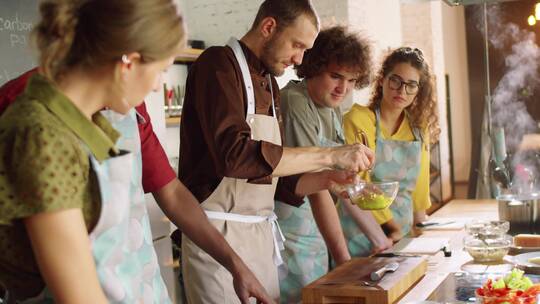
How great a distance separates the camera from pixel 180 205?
1.99 m

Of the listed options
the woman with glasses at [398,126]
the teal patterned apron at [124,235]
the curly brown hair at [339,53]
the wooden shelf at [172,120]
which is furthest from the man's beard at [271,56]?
the wooden shelf at [172,120]

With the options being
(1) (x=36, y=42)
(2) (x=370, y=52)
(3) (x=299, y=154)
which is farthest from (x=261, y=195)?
(1) (x=36, y=42)

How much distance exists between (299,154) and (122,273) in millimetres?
989

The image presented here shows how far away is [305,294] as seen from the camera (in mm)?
2215

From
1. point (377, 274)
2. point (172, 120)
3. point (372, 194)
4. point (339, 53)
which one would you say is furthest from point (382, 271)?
point (172, 120)

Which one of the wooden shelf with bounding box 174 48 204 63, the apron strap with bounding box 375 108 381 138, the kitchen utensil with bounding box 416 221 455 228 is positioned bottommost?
the kitchen utensil with bounding box 416 221 455 228

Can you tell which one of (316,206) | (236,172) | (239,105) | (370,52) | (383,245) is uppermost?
(370,52)

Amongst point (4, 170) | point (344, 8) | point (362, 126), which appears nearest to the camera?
point (4, 170)

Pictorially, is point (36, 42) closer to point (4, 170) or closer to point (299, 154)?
point (4, 170)

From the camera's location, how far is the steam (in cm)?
725

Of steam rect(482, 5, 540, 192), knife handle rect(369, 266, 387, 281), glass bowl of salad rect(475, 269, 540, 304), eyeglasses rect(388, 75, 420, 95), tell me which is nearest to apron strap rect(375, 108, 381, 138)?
eyeglasses rect(388, 75, 420, 95)

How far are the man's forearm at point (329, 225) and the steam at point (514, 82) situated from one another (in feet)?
14.4

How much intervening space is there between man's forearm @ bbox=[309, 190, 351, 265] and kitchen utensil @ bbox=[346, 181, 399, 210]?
0.51 meters

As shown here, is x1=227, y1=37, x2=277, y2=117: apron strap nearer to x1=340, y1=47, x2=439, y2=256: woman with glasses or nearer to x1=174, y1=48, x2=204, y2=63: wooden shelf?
x1=340, y1=47, x2=439, y2=256: woman with glasses
